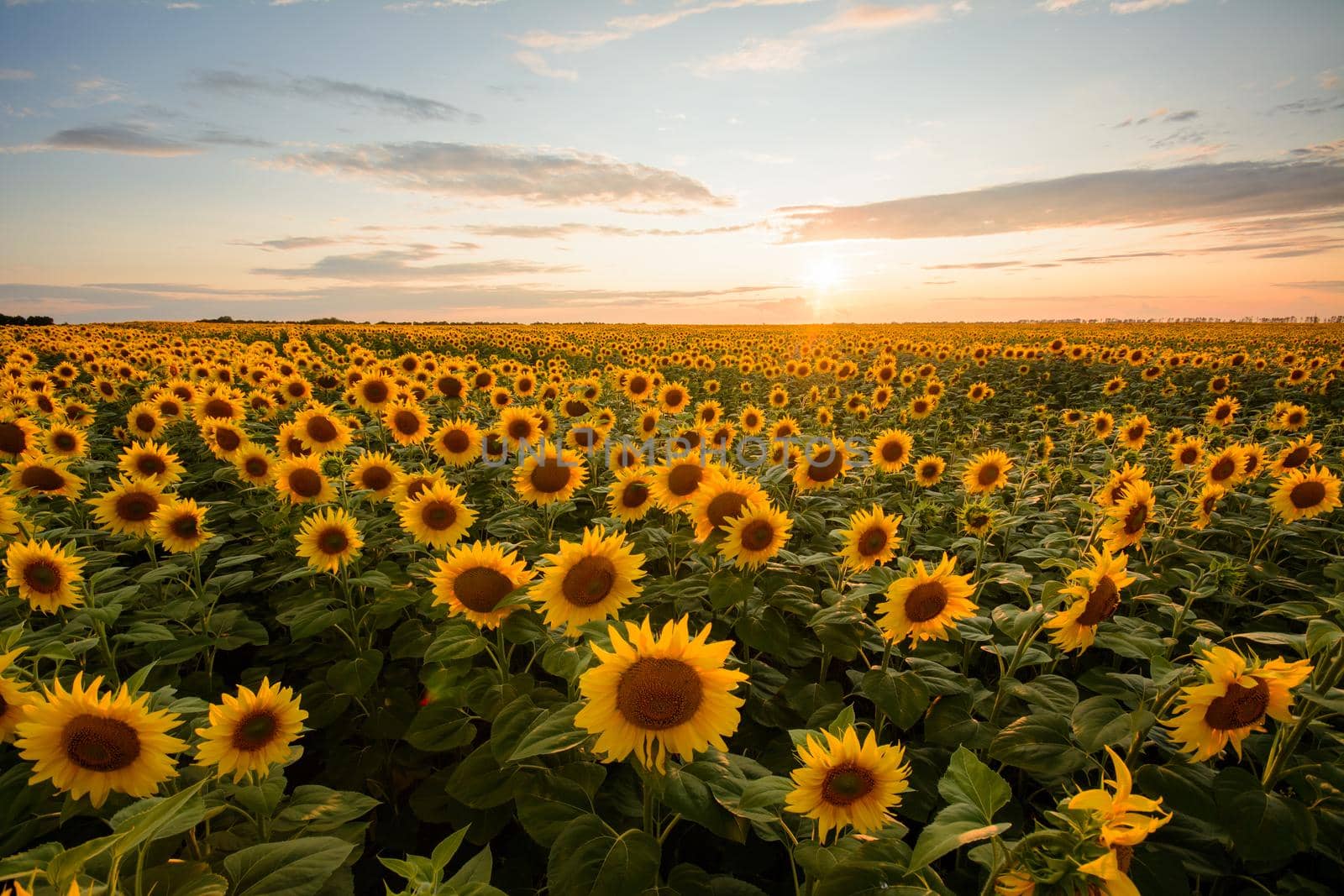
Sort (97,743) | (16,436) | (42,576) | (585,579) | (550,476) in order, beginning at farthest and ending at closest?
(16,436)
(550,476)
(42,576)
(585,579)
(97,743)

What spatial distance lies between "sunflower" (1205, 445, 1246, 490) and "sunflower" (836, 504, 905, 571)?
13.1ft

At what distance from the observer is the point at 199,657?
14.6 feet

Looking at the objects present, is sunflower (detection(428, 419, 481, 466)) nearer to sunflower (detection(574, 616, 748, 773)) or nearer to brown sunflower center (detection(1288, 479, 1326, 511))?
sunflower (detection(574, 616, 748, 773))

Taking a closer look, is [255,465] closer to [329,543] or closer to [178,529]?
[178,529]

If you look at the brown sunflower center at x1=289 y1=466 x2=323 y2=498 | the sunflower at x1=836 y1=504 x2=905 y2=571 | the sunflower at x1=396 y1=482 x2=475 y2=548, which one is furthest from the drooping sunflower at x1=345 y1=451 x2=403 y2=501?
the sunflower at x1=836 y1=504 x2=905 y2=571

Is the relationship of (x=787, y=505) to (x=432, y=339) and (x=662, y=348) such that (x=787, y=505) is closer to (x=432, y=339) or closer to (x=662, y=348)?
(x=662, y=348)

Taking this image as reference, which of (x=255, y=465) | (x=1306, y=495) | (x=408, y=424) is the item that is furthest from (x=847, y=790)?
(x=408, y=424)

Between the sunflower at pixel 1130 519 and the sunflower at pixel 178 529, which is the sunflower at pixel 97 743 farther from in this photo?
the sunflower at pixel 1130 519

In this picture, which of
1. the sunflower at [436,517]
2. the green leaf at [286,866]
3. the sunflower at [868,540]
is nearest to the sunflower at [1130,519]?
the sunflower at [868,540]

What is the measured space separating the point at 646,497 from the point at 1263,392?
18049 mm

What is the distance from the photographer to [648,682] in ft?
6.25

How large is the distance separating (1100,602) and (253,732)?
151 inches

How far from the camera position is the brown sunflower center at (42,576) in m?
3.38

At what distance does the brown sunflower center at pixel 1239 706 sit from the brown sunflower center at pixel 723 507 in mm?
2195
